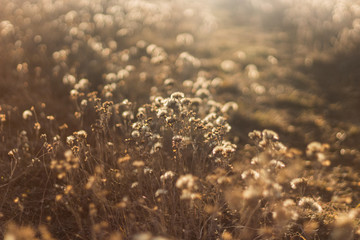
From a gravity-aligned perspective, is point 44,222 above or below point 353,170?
below

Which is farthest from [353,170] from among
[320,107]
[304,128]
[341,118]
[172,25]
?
[172,25]

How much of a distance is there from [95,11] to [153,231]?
9415 millimetres

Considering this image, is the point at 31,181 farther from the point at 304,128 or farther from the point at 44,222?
the point at 304,128

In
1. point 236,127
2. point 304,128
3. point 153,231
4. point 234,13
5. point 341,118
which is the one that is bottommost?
point 153,231

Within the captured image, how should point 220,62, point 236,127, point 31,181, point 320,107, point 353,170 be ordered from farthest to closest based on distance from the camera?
point 220,62 < point 320,107 < point 236,127 < point 353,170 < point 31,181

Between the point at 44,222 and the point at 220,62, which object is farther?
the point at 220,62

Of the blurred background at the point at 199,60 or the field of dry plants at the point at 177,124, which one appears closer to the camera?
the field of dry plants at the point at 177,124

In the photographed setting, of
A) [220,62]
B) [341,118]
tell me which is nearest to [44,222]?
[341,118]

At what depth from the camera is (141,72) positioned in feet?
23.5

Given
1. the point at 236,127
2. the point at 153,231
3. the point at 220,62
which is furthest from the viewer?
the point at 220,62

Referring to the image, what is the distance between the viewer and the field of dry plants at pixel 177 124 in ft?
9.27

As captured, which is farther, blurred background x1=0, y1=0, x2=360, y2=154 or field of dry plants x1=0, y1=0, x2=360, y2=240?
blurred background x1=0, y1=0, x2=360, y2=154

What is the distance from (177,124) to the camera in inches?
135

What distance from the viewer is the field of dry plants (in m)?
2.82
